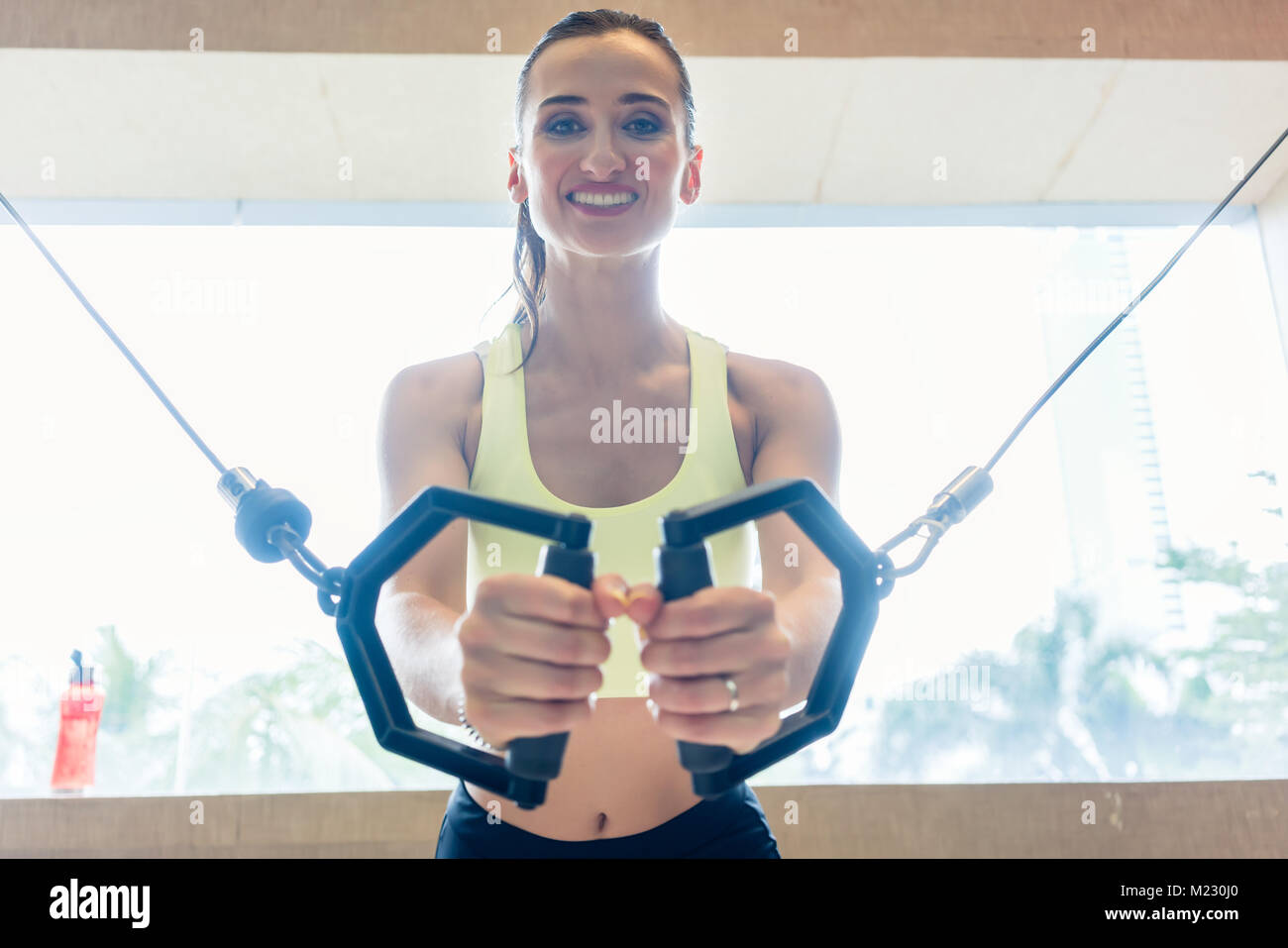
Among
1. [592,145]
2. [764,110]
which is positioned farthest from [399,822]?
[764,110]

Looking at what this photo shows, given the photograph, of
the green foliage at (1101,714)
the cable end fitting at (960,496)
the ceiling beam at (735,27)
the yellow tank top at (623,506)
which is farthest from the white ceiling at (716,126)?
the cable end fitting at (960,496)

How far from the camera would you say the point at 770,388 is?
85cm

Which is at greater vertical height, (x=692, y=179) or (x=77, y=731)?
(x=692, y=179)

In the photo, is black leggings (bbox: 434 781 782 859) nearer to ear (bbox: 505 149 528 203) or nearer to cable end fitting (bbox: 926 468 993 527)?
cable end fitting (bbox: 926 468 993 527)

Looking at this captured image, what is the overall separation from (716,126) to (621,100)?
99 centimetres

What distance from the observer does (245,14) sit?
1.56 m

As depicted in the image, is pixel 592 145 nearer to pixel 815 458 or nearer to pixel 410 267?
pixel 815 458

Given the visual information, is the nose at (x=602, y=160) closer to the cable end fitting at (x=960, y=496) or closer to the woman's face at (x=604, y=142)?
the woman's face at (x=604, y=142)

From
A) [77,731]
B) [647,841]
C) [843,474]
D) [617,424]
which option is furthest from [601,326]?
[77,731]

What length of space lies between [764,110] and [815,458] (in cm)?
107

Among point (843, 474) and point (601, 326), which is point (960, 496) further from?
point (843, 474)

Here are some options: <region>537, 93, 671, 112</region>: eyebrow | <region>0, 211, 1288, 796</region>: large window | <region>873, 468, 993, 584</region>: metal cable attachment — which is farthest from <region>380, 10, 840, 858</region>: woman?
<region>0, 211, 1288, 796</region>: large window

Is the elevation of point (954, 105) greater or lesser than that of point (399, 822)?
greater

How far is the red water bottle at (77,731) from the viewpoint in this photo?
1.32m
